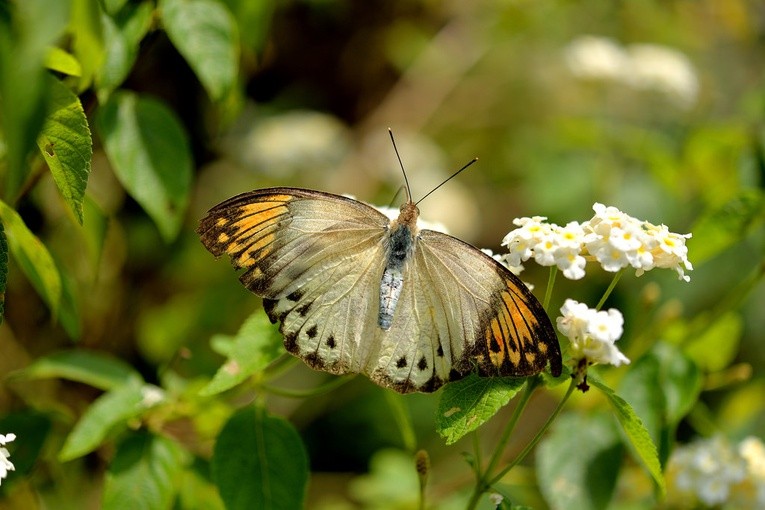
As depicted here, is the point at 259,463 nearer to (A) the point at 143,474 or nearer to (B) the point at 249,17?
(A) the point at 143,474

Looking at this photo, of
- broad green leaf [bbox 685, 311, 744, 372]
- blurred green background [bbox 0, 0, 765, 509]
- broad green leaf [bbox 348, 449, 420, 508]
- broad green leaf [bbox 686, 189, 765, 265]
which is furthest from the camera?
broad green leaf [bbox 348, 449, 420, 508]

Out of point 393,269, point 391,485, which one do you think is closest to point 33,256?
point 393,269

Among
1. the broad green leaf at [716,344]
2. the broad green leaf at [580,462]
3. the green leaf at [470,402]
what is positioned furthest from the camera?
the broad green leaf at [716,344]

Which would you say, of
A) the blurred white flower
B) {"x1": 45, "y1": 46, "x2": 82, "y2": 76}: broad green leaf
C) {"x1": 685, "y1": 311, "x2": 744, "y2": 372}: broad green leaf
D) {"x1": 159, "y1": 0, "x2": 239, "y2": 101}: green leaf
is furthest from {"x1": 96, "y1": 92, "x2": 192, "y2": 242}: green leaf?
the blurred white flower

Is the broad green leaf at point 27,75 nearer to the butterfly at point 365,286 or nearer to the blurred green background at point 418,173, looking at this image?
the butterfly at point 365,286

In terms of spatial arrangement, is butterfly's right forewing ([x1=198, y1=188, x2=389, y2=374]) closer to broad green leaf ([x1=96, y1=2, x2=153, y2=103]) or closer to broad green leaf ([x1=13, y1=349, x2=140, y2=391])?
broad green leaf ([x1=96, y1=2, x2=153, y2=103])

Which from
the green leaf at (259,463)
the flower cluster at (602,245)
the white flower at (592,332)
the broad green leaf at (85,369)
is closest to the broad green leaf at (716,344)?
the flower cluster at (602,245)

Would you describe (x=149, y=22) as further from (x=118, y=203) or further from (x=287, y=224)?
(x=118, y=203)
